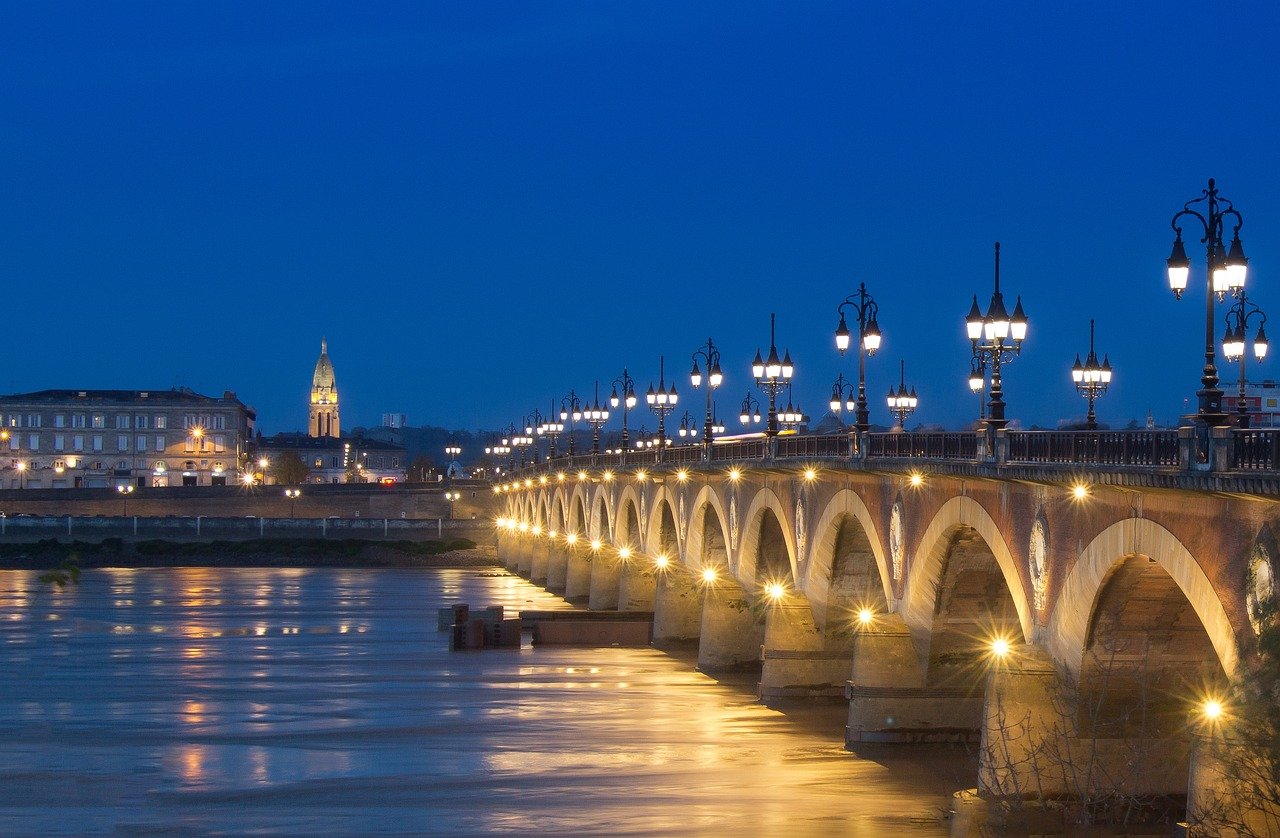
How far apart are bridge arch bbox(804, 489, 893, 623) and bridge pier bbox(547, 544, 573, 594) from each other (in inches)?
1900

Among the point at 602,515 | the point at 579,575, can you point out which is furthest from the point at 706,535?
the point at 579,575

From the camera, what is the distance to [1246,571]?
2047cm

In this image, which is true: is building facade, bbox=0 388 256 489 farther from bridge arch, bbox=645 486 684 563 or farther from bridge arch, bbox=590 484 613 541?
bridge arch, bbox=645 486 684 563

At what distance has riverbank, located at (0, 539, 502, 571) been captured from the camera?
106500 mm

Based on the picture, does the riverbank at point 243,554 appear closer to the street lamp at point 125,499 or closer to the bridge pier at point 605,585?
the street lamp at point 125,499

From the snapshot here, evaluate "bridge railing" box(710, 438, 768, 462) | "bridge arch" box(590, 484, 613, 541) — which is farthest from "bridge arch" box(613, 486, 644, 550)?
"bridge railing" box(710, 438, 768, 462)

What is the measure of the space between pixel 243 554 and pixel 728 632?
6608cm

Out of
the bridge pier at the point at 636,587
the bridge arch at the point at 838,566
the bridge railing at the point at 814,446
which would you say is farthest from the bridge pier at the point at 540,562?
the bridge arch at the point at 838,566

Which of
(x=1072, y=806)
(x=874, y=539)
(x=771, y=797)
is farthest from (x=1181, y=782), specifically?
(x=874, y=539)

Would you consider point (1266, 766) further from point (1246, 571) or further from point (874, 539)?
point (874, 539)

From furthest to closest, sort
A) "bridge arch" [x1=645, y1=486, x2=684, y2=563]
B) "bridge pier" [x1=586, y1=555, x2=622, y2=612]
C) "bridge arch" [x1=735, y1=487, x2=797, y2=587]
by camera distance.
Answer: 1. "bridge pier" [x1=586, y1=555, x2=622, y2=612]
2. "bridge arch" [x1=645, y1=486, x2=684, y2=563]
3. "bridge arch" [x1=735, y1=487, x2=797, y2=587]

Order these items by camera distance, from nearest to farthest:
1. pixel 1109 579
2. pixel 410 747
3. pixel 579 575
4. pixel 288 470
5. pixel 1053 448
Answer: pixel 1109 579 → pixel 1053 448 → pixel 410 747 → pixel 579 575 → pixel 288 470

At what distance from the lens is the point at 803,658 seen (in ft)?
139

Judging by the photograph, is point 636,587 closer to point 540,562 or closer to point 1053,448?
point 540,562
